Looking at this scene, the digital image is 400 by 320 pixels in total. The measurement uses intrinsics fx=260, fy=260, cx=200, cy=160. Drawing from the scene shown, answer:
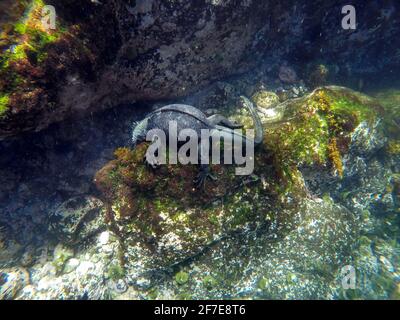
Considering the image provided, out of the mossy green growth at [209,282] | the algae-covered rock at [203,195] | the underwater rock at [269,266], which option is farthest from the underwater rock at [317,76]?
the mossy green growth at [209,282]

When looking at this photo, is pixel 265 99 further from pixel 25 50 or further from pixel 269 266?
pixel 25 50

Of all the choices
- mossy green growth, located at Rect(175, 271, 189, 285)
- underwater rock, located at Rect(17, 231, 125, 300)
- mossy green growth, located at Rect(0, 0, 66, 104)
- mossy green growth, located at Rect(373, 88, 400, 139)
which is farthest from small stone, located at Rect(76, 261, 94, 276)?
mossy green growth, located at Rect(373, 88, 400, 139)

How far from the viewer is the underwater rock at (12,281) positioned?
668cm

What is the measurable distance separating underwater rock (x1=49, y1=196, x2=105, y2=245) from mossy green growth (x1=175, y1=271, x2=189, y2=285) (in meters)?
2.71

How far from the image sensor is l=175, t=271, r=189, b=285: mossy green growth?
6.34 m

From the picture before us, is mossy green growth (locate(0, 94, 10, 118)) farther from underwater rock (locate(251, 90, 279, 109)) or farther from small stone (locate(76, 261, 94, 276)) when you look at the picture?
A: underwater rock (locate(251, 90, 279, 109))

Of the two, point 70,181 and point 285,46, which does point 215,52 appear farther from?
point 70,181

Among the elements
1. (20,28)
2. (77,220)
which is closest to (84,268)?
(77,220)

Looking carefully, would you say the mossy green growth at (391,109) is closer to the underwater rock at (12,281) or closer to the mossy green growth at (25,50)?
the mossy green growth at (25,50)

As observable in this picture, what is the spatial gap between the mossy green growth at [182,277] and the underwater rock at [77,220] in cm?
271

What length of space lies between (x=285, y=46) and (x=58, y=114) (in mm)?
8055

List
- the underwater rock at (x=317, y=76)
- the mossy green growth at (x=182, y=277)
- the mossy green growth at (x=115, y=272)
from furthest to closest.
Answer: the underwater rock at (x=317, y=76) → the mossy green growth at (x=115, y=272) → the mossy green growth at (x=182, y=277)

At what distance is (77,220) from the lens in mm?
7270

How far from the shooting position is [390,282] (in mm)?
7980
